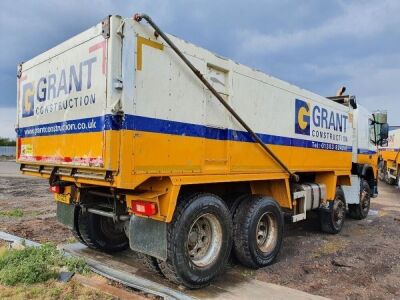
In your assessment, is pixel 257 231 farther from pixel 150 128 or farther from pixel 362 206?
pixel 362 206

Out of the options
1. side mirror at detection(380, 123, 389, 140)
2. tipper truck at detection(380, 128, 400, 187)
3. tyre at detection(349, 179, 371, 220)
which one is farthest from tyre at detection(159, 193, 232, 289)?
tipper truck at detection(380, 128, 400, 187)

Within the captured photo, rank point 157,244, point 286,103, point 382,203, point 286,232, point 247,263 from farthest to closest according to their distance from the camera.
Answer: point 382,203 → point 286,232 → point 286,103 → point 247,263 → point 157,244

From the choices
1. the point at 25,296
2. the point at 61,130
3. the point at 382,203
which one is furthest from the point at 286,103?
the point at 382,203

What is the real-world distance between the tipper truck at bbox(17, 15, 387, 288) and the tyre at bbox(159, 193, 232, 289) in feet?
0.04

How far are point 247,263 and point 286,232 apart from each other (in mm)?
3042

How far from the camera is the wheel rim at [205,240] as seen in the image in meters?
5.07

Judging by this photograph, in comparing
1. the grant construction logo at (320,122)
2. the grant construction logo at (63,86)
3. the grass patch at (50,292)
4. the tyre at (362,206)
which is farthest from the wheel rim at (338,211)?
the grant construction logo at (63,86)

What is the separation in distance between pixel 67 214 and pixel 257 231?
114 inches

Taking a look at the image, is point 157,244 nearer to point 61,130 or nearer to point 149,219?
point 149,219

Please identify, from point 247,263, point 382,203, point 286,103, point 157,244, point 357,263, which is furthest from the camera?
point 382,203

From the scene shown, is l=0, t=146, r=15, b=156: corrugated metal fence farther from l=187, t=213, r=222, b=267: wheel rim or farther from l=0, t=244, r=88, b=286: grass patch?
l=187, t=213, r=222, b=267: wheel rim

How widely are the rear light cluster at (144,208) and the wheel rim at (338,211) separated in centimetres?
543

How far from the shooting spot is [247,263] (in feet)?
19.2

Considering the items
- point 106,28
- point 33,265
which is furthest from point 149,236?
point 106,28
